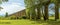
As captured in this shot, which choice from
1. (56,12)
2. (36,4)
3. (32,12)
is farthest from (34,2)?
(56,12)

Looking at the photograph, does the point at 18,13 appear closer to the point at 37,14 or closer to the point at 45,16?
the point at 37,14

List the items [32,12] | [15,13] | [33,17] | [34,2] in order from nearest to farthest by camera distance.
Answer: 1. [34,2]
2. [32,12]
3. [33,17]
4. [15,13]

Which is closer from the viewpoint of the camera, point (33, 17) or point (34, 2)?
point (34, 2)

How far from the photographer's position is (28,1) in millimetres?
17672

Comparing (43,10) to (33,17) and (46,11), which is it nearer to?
(46,11)

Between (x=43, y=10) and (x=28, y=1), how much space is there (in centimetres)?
276

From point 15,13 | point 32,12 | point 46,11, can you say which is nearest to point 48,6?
point 46,11

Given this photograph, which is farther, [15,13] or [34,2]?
[15,13]

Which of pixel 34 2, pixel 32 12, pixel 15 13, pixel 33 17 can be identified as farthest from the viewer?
pixel 15 13

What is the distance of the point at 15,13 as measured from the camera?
1209 inches

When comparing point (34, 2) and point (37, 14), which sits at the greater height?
point (34, 2)

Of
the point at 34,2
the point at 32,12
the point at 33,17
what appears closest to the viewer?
the point at 34,2

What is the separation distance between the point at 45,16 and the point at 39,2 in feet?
9.40

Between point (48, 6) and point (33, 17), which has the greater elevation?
point (48, 6)
